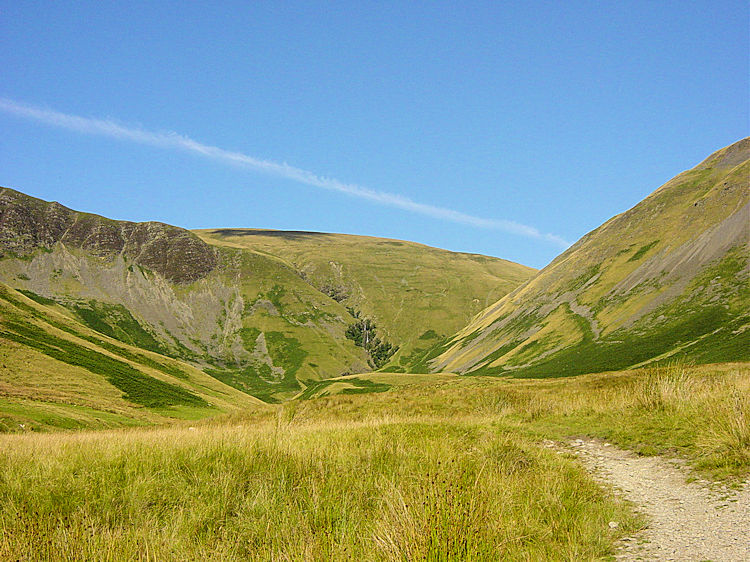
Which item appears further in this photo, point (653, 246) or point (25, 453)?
point (653, 246)

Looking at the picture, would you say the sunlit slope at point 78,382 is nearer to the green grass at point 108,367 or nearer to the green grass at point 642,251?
the green grass at point 108,367

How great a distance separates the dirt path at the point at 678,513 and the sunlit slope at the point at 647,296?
71.9 meters

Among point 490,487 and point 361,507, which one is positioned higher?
point 490,487

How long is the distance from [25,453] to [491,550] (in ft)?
31.2

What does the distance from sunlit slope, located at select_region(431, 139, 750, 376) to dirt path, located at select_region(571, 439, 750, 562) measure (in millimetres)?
71945

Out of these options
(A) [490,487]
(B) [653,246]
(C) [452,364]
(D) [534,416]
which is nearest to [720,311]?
(B) [653,246]

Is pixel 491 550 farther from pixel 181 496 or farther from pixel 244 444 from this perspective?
pixel 244 444

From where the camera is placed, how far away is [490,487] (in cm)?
747

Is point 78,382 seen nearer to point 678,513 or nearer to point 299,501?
point 299,501

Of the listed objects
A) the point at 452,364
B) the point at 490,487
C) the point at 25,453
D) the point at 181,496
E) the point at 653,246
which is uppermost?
the point at 653,246

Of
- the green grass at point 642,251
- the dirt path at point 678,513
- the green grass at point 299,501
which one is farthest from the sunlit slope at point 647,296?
the green grass at point 299,501

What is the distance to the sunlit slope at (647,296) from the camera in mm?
89625

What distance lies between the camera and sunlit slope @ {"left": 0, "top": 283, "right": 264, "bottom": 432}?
1633 inches

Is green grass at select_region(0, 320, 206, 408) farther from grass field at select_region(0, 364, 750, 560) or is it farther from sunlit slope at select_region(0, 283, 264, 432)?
grass field at select_region(0, 364, 750, 560)
